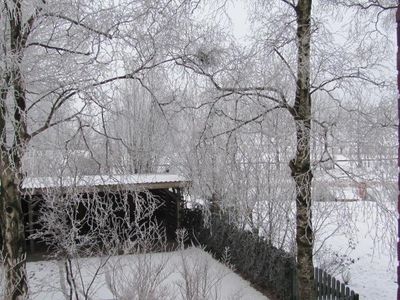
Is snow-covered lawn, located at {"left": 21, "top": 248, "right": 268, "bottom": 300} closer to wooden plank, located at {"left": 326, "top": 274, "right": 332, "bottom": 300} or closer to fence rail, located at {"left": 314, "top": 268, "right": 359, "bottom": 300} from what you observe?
fence rail, located at {"left": 314, "top": 268, "right": 359, "bottom": 300}

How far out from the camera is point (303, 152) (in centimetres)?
675

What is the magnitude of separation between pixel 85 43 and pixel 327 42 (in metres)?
3.73

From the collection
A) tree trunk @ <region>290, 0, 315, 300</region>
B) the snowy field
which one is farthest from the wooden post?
tree trunk @ <region>290, 0, 315, 300</region>

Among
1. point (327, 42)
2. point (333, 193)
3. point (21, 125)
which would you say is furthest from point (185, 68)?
point (333, 193)

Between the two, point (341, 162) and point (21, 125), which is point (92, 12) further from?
point (341, 162)

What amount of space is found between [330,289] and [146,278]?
385cm

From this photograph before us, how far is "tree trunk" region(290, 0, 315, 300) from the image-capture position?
6.52 meters

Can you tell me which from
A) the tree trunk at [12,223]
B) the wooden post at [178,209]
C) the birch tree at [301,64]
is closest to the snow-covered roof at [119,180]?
the wooden post at [178,209]

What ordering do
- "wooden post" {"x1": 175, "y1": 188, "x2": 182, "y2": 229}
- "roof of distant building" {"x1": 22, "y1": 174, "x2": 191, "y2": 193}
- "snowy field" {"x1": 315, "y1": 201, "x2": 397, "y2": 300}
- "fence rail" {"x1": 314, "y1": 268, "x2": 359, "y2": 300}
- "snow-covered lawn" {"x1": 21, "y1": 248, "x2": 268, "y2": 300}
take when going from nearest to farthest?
"snow-covered lawn" {"x1": 21, "y1": 248, "x2": 268, "y2": 300}, "snowy field" {"x1": 315, "y1": 201, "x2": 397, "y2": 300}, "fence rail" {"x1": 314, "y1": 268, "x2": 359, "y2": 300}, "roof of distant building" {"x1": 22, "y1": 174, "x2": 191, "y2": 193}, "wooden post" {"x1": 175, "y1": 188, "x2": 182, "y2": 229}

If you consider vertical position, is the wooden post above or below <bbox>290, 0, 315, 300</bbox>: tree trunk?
below

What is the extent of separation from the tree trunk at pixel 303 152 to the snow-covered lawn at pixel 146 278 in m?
1.23

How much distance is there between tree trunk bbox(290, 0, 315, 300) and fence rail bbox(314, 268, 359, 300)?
97cm

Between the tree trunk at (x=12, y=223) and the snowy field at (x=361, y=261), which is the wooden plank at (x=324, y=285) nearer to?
the snowy field at (x=361, y=261)

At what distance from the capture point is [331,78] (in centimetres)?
691
